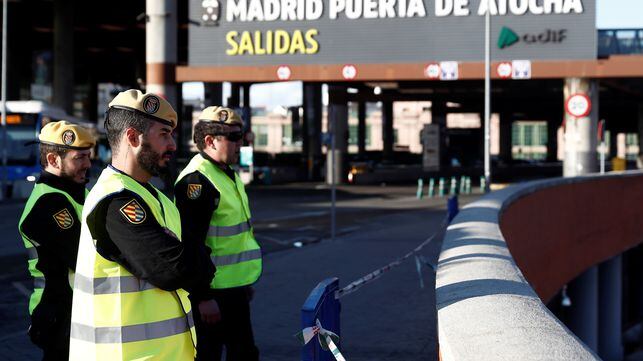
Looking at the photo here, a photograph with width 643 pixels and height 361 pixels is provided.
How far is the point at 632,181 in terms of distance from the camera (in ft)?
79.5

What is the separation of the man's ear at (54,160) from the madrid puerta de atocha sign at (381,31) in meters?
34.4

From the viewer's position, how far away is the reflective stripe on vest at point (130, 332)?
376 centimetres

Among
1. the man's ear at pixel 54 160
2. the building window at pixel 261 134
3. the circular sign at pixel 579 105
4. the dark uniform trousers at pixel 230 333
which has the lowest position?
the dark uniform trousers at pixel 230 333

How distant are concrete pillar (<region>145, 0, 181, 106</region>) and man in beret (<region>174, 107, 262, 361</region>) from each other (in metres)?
35.2

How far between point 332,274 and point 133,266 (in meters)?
11.0

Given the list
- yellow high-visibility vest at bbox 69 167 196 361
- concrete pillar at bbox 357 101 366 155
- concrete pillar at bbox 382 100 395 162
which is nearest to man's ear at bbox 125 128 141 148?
yellow high-visibility vest at bbox 69 167 196 361

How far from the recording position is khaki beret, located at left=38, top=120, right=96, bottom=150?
219 inches

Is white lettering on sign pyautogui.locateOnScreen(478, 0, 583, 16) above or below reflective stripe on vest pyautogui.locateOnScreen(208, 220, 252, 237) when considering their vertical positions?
above

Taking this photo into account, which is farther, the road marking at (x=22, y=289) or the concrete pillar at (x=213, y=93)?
the concrete pillar at (x=213, y=93)

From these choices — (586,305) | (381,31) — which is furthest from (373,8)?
(586,305)

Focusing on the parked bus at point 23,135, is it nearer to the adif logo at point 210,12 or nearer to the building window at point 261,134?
the adif logo at point 210,12

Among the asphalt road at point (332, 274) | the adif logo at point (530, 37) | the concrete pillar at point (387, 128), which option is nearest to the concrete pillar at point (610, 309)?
→ the asphalt road at point (332, 274)

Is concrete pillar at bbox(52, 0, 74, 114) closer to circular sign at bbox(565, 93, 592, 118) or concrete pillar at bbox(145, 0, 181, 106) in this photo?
concrete pillar at bbox(145, 0, 181, 106)

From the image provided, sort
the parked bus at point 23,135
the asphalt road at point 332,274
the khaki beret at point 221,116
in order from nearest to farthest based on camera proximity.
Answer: the khaki beret at point 221,116 → the asphalt road at point 332,274 → the parked bus at point 23,135
